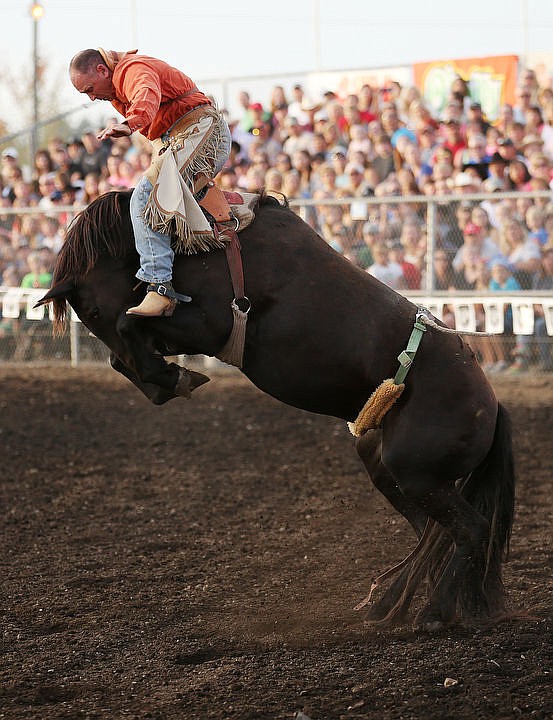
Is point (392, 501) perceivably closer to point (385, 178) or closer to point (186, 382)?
point (186, 382)

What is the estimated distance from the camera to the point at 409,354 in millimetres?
4238

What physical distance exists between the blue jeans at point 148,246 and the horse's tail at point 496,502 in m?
1.76

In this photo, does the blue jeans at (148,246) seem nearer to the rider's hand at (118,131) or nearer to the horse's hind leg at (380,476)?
the rider's hand at (118,131)

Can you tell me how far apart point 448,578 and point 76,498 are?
11.3 feet

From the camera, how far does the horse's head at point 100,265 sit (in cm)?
419

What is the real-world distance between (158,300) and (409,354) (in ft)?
3.82

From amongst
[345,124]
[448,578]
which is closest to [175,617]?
[448,578]

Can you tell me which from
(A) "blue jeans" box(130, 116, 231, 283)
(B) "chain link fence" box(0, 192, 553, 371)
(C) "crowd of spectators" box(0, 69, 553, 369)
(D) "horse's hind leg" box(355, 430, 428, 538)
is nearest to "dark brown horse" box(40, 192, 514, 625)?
(A) "blue jeans" box(130, 116, 231, 283)

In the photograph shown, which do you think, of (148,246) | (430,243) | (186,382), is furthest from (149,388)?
(430,243)

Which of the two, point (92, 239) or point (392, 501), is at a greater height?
point (92, 239)

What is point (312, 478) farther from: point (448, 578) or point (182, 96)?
point (182, 96)

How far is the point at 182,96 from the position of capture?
14.3 ft

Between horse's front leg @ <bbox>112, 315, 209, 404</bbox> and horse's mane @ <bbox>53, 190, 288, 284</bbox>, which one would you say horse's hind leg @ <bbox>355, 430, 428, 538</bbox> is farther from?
horse's mane @ <bbox>53, 190, 288, 284</bbox>

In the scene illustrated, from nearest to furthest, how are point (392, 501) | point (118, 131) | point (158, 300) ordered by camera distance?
point (118, 131) < point (158, 300) < point (392, 501)
